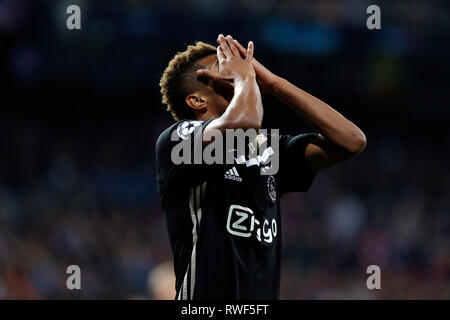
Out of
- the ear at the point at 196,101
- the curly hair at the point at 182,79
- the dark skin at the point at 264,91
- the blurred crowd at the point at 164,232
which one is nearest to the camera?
the dark skin at the point at 264,91

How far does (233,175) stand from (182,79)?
2.26 feet

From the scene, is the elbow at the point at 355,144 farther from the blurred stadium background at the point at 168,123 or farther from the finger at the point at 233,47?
the blurred stadium background at the point at 168,123

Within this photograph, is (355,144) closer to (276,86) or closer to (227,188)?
(276,86)

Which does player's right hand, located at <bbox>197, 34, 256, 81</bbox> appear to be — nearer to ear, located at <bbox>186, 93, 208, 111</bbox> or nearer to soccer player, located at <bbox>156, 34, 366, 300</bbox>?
soccer player, located at <bbox>156, 34, 366, 300</bbox>

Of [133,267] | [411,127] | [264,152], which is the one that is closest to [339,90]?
[411,127]

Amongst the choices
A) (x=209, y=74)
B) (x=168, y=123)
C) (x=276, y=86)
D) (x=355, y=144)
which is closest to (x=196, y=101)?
(x=209, y=74)

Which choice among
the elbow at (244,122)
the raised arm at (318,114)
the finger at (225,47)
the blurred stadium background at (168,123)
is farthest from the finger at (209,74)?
the blurred stadium background at (168,123)

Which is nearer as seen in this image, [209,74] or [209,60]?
[209,74]

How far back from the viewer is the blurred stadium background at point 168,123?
34.6 ft

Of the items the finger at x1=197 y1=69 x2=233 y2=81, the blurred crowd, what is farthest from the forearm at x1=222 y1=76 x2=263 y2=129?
the blurred crowd

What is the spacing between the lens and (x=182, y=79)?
354 centimetres

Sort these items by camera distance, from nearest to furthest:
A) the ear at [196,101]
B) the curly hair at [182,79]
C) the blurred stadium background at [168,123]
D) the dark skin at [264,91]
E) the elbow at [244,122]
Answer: the elbow at [244,122] < the dark skin at [264,91] < the ear at [196,101] < the curly hair at [182,79] < the blurred stadium background at [168,123]

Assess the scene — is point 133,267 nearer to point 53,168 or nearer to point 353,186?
point 53,168
